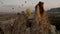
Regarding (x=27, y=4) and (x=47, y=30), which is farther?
(x=27, y=4)

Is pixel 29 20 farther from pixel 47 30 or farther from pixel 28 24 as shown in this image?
pixel 47 30

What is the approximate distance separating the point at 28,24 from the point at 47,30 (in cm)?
66

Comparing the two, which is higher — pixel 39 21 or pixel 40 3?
pixel 40 3

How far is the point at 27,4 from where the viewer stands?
8.98 m

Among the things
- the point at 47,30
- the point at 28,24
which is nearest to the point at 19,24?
the point at 28,24

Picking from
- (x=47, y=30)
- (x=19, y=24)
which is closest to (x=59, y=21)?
(x=47, y=30)

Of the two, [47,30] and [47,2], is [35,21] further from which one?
[47,2]

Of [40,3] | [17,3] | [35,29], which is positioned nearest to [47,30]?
[35,29]

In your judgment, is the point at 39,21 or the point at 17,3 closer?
the point at 39,21

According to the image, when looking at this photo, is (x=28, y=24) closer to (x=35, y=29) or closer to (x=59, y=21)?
(x=35, y=29)

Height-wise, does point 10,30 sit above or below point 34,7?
below

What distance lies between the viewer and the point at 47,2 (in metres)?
9.02

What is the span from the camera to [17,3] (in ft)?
29.6

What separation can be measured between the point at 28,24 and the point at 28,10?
568 millimetres
